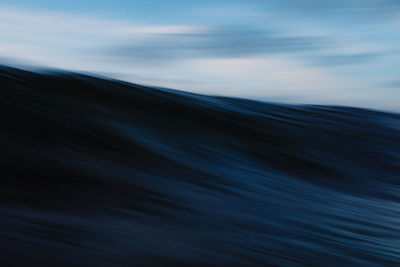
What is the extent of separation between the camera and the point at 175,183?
112 inches

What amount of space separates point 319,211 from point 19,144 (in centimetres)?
166

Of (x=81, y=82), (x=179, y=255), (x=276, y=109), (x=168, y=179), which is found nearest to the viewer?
(x=179, y=255)

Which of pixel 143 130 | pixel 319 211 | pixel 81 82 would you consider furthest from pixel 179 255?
pixel 81 82

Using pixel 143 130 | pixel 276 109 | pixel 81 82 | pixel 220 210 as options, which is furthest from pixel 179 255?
pixel 276 109

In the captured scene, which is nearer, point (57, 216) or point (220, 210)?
point (57, 216)

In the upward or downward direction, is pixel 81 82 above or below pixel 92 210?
above

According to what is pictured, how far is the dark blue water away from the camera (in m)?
1.81

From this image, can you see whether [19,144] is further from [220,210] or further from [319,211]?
[319,211]

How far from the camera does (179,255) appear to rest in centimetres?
174

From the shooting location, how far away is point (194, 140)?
4.21 m

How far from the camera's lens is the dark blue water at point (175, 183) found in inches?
71.2

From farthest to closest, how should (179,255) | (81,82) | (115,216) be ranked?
(81,82)
(115,216)
(179,255)

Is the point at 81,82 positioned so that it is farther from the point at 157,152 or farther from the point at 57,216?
the point at 57,216

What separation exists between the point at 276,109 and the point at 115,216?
484cm
